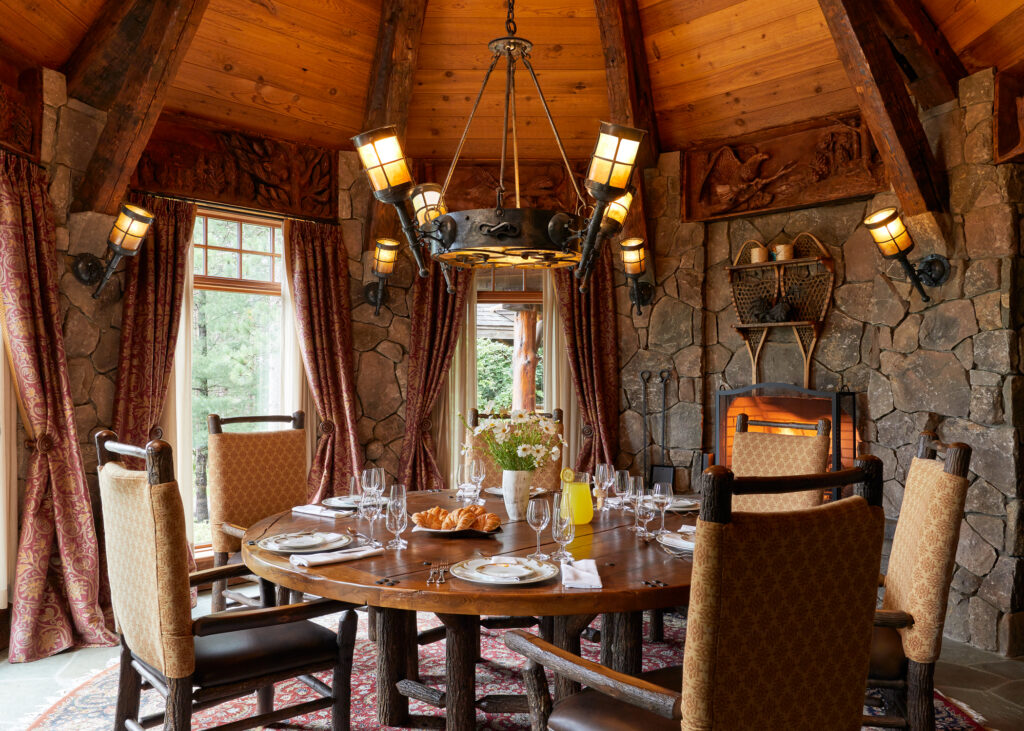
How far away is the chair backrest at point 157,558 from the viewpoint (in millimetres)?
1959

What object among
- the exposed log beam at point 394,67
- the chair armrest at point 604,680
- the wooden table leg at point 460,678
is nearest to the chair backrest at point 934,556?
the chair armrest at point 604,680

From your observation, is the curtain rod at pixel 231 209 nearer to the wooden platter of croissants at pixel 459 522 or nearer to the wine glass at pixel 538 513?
the wooden platter of croissants at pixel 459 522

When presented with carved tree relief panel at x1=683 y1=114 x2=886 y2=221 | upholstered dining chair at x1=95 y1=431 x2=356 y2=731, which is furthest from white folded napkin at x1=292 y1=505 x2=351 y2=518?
carved tree relief panel at x1=683 y1=114 x2=886 y2=221

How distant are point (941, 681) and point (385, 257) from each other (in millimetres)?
3623

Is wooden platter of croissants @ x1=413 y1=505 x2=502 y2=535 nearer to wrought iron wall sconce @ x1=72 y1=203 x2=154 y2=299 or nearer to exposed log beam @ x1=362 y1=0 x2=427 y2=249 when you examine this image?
wrought iron wall sconce @ x1=72 y1=203 x2=154 y2=299

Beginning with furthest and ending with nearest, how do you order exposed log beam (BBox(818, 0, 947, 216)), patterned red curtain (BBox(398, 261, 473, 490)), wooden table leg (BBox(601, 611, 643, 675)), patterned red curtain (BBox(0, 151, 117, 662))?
1. patterned red curtain (BBox(398, 261, 473, 490))
2. exposed log beam (BBox(818, 0, 947, 216))
3. patterned red curtain (BBox(0, 151, 117, 662))
4. wooden table leg (BBox(601, 611, 643, 675))

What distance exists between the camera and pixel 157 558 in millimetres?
1969

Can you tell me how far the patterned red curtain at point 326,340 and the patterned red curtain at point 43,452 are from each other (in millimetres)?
1453

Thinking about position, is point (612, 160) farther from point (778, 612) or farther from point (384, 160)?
point (778, 612)

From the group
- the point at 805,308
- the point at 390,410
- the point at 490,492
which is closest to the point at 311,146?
the point at 390,410

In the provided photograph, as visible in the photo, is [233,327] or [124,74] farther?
[233,327]

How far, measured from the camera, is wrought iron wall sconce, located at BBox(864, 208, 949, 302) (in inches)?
152

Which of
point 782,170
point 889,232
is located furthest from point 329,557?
point 782,170

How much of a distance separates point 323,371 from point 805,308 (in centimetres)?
305
